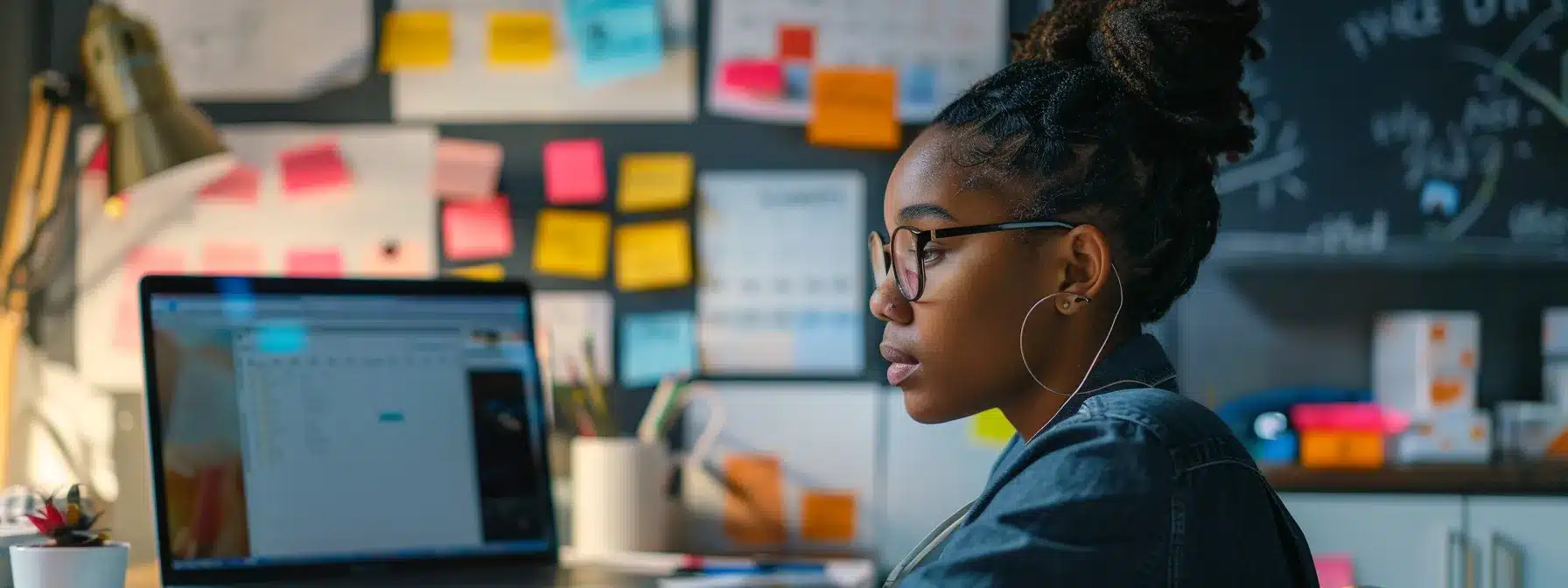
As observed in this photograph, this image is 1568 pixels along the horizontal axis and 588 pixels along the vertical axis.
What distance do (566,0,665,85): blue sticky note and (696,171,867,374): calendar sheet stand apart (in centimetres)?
22

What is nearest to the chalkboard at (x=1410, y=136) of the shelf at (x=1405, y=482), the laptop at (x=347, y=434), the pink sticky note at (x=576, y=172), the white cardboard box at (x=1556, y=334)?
the white cardboard box at (x=1556, y=334)

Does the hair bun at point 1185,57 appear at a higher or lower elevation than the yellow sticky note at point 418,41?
lower

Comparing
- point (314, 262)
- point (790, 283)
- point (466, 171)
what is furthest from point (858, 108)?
point (314, 262)

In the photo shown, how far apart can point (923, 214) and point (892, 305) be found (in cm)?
6

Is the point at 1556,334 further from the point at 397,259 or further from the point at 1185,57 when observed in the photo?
the point at 397,259

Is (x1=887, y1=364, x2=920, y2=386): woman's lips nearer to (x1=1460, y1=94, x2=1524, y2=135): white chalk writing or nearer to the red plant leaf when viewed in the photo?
the red plant leaf

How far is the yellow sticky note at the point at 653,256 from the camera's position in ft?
6.74

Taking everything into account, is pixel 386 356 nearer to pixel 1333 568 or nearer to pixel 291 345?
pixel 291 345

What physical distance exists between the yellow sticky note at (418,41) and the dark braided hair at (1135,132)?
1363 mm

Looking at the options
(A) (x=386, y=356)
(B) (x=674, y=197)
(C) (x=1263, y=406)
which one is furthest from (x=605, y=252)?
(C) (x=1263, y=406)

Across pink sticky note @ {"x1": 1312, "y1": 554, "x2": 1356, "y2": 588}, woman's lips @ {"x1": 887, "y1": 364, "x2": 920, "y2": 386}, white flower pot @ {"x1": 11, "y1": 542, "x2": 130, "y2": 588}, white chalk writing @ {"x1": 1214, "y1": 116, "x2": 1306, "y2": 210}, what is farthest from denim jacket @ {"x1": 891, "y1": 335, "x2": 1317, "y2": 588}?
white chalk writing @ {"x1": 1214, "y1": 116, "x2": 1306, "y2": 210}

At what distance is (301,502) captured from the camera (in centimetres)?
126

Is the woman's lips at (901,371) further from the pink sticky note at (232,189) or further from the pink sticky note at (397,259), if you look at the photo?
the pink sticky note at (232,189)

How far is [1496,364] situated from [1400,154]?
14.8 inches
